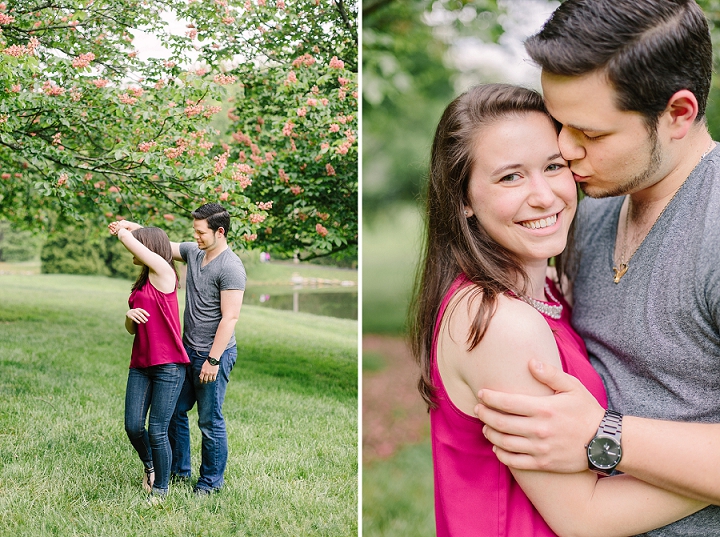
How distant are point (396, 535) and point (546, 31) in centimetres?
289

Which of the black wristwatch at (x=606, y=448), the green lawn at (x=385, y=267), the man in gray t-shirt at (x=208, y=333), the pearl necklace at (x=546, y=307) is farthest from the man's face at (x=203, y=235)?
the green lawn at (x=385, y=267)

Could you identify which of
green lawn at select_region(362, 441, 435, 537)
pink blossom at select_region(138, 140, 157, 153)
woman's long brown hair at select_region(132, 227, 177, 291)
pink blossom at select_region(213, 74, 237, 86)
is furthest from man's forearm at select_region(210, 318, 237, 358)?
green lawn at select_region(362, 441, 435, 537)

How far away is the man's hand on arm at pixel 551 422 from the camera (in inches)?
56.2

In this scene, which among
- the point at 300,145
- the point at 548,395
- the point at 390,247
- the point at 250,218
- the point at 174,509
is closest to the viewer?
the point at 548,395

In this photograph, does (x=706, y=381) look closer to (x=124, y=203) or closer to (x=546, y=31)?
(x=546, y=31)

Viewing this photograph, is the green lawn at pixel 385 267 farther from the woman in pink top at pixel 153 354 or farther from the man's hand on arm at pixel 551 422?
the man's hand on arm at pixel 551 422

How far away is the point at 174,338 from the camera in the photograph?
7.25 feet

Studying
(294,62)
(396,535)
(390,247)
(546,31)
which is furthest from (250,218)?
(390,247)

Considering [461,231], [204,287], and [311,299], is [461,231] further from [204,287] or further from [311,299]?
[311,299]

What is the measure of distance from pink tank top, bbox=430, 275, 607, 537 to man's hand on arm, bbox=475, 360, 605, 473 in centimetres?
14

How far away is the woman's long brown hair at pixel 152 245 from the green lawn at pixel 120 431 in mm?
92

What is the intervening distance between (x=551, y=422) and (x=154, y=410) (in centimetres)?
140

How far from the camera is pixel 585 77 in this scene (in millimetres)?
1465

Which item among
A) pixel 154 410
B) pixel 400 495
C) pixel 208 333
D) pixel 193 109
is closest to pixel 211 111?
pixel 193 109
